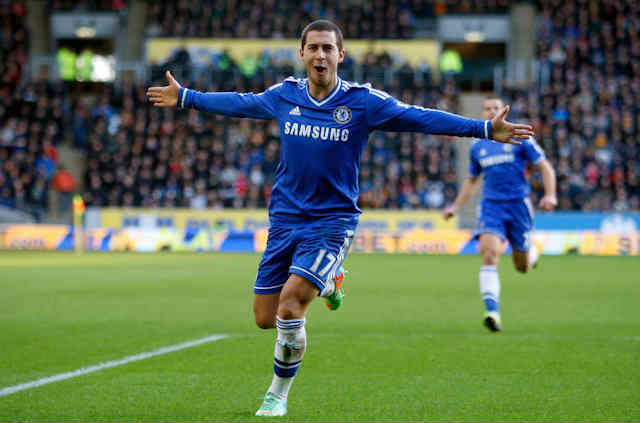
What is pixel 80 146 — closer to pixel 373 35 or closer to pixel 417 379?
pixel 373 35

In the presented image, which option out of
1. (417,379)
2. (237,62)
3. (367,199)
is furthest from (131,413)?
(237,62)

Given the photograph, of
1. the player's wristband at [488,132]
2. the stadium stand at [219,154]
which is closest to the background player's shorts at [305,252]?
the player's wristband at [488,132]

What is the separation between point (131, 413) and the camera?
5973 millimetres

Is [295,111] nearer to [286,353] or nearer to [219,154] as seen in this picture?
[286,353]

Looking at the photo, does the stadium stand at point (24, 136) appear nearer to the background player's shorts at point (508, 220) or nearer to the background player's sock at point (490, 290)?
the background player's shorts at point (508, 220)

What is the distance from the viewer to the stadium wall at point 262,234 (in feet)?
97.6

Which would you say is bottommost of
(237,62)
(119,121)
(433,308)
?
(433,308)

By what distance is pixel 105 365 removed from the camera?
809 cm

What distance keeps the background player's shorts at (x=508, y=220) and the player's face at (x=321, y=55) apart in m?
5.37

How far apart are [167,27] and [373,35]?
8379mm

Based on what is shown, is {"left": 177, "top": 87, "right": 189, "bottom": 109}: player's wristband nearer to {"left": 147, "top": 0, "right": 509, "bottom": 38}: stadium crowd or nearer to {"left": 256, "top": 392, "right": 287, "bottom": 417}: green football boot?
{"left": 256, "top": 392, "right": 287, "bottom": 417}: green football boot

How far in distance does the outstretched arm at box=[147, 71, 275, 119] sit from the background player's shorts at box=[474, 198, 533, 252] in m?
5.25

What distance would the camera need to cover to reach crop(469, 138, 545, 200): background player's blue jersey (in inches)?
445

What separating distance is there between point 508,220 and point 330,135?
18.1 feet
